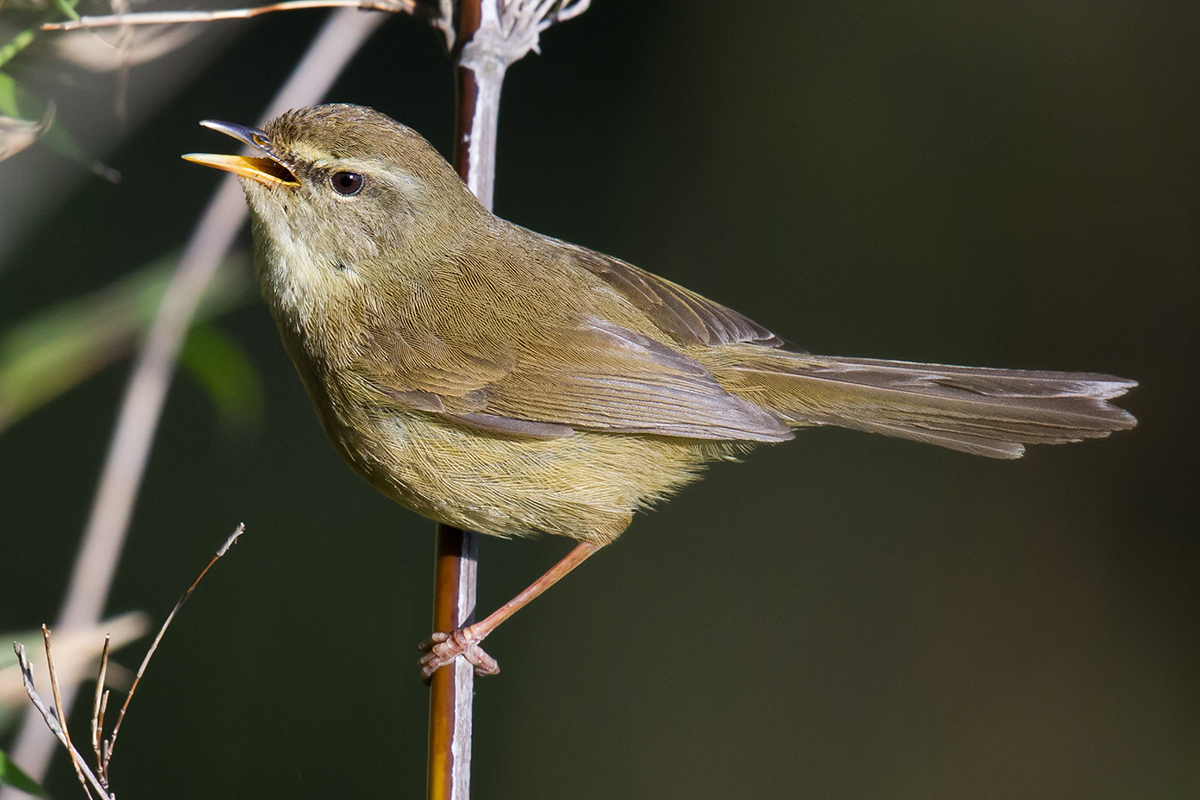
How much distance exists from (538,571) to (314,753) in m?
1.12

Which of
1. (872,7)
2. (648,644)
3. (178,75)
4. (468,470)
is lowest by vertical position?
(648,644)

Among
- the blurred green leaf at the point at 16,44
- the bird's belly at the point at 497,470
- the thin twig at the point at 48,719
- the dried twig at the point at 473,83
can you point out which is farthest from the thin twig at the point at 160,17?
the thin twig at the point at 48,719

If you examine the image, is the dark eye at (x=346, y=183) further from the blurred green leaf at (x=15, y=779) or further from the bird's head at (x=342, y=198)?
the blurred green leaf at (x=15, y=779)

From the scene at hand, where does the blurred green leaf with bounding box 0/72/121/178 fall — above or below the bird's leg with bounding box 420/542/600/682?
above

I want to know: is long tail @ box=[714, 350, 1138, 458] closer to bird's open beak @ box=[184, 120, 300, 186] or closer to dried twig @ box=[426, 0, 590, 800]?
dried twig @ box=[426, 0, 590, 800]

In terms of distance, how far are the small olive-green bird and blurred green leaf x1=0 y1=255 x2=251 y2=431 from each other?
0.20 m

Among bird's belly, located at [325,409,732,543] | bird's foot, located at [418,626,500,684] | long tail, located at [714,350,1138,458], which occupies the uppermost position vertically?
Answer: long tail, located at [714,350,1138,458]

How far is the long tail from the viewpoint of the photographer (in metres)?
2.14

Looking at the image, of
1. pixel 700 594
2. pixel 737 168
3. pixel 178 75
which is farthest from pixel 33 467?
pixel 737 168

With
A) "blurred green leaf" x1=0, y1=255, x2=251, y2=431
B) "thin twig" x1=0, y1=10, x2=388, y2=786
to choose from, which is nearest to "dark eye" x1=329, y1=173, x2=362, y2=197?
"thin twig" x1=0, y1=10, x2=388, y2=786

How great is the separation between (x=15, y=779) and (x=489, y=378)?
1.08 metres

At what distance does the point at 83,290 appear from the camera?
3.57 meters

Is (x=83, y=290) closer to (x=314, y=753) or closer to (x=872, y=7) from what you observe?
(x=314, y=753)

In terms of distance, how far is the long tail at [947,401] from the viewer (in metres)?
2.14
